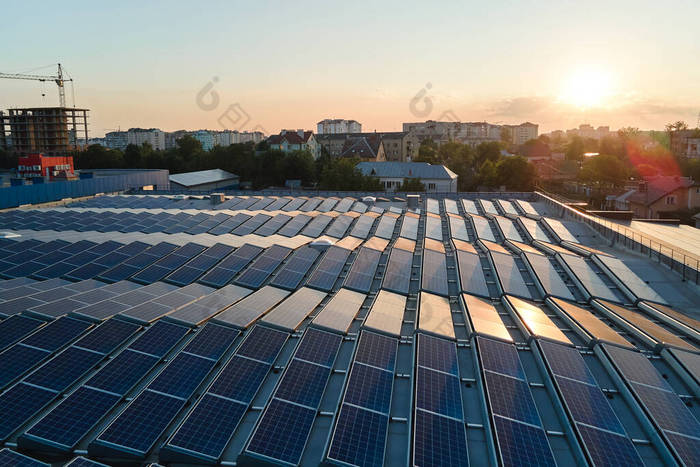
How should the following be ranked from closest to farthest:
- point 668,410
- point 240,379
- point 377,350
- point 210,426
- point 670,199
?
point 210,426, point 668,410, point 240,379, point 377,350, point 670,199

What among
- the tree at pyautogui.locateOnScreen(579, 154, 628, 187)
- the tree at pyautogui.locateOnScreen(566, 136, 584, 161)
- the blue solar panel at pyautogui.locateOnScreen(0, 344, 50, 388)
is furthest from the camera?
the tree at pyautogui.locateOnScreen(566, 136, 584, 161)

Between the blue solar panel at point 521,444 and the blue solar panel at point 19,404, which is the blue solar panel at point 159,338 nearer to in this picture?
the blue solar panel at point 19,404

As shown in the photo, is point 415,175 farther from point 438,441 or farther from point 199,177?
point 438,441

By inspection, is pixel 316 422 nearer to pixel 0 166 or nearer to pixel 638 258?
pixel 638 258

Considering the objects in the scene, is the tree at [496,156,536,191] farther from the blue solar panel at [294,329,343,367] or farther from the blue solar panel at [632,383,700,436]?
the blue solar panel at [294,329,343,367]

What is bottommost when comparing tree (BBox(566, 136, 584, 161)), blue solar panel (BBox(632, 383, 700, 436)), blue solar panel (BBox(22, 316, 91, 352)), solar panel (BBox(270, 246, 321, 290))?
blue solar panel (BBox(632, 383, 700, 436))

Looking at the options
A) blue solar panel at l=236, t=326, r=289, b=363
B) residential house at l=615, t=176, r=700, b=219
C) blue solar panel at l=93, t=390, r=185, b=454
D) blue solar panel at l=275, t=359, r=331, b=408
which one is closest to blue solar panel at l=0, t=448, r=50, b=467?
blue solar panel at l=93, t=390, r=185, b=454

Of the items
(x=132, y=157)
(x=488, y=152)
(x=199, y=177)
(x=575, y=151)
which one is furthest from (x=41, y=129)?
(x=575, y=151)
